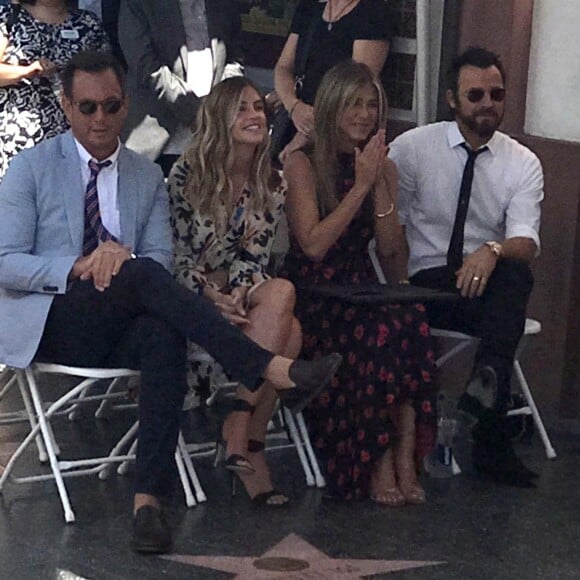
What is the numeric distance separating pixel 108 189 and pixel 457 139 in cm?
161

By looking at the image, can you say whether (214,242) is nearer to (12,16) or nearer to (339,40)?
(339,40)

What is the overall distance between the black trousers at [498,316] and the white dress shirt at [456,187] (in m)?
0.31

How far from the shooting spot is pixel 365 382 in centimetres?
604

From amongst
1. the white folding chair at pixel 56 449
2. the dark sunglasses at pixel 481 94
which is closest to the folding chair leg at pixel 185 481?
the white folding chair at pixel 56 449

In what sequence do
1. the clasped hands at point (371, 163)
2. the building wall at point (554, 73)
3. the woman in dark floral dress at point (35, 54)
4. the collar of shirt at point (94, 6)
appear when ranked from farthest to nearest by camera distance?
1. the collar of shirt at point (94, 6)
2. the woman in dark floral dress at point (35, 54)
3. the building wall at point (554, 73)
4. the clasped hands at point (371, 163)

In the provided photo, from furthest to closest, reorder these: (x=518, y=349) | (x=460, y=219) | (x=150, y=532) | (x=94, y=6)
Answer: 1. (x=94, y=6)
2. (x=460, y=219)
3. (x=518, y=349)
4. (x=150, y=532)

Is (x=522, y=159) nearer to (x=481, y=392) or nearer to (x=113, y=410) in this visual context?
(x=481, y=392)

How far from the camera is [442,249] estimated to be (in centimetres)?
675

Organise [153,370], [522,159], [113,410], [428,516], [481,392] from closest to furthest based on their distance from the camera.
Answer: [153,370], [428,516], [481,392], [522,159], [113,410]

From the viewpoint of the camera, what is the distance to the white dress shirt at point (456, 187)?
6.73m

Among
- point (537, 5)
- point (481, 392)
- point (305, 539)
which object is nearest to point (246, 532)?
point (305, 539)

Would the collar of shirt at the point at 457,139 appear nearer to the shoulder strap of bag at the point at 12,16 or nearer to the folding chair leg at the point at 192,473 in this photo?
the folding chair leg at the point at 192,473

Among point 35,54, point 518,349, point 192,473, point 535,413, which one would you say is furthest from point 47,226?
point 535,413

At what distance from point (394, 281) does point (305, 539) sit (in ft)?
4.61
